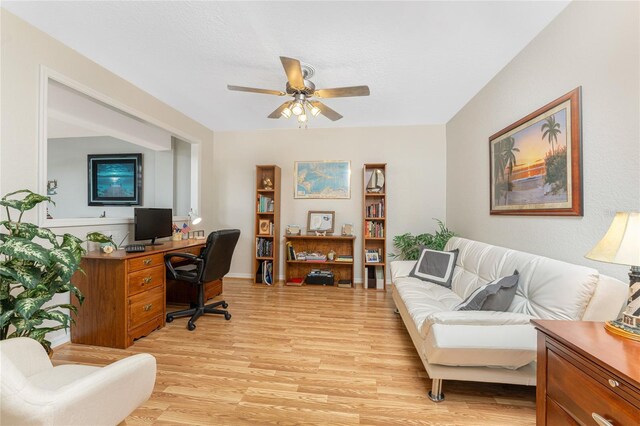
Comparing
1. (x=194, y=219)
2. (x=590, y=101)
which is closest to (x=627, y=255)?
(x=590, y=101)

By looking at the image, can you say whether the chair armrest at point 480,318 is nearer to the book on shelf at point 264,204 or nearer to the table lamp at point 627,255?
the table lamp at point 627,255

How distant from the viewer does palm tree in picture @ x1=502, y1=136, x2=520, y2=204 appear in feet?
7.31

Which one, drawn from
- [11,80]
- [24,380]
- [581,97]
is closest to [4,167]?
[11,80]

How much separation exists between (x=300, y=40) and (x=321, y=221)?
8.35 feet

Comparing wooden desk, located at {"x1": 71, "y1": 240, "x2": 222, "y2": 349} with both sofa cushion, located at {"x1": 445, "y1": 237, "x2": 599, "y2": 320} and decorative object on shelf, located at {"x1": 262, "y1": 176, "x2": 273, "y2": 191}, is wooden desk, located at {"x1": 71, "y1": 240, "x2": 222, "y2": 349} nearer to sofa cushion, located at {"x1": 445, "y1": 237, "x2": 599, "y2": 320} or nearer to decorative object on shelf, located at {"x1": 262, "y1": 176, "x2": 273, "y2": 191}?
decorative object on shelf, located at {"x1": 262, "y1": 176, "x2": 273, "y2": 191}

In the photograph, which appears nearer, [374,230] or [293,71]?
[293,71]

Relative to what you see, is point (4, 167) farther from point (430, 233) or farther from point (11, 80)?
point (430, 233)

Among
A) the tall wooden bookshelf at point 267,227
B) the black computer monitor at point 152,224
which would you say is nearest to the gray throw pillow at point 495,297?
the tall wooden bookshelf at point 267,227

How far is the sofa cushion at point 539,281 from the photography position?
133 cm

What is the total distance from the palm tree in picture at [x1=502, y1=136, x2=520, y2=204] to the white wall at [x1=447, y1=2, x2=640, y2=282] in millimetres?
183

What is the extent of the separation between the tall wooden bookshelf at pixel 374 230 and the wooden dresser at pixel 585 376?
271cm

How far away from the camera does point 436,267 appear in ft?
8.75

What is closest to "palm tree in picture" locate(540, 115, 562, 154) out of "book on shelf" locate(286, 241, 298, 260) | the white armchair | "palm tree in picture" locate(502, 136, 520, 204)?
"palm tree in picture" locate(502, 136, 520, 204)

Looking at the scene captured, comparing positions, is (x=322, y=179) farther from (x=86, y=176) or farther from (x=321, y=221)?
(x=86, y=176)
